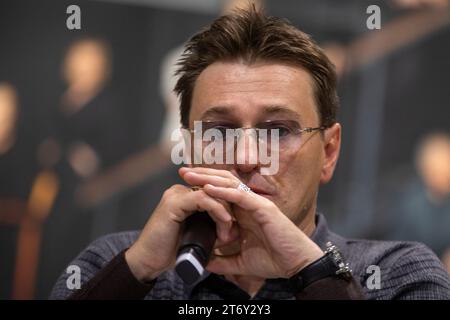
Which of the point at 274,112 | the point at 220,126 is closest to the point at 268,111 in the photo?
the point at 274,112

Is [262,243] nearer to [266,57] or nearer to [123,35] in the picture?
[266,57]

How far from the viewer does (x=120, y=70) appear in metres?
2.74

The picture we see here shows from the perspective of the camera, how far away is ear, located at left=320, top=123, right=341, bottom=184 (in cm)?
175

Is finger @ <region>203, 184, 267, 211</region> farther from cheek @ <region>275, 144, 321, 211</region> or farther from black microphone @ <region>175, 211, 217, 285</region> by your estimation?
cheek @ <region>275, 144, 321, 211</region>

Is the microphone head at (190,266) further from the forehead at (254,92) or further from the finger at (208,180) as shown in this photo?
the forehead at (254,92)

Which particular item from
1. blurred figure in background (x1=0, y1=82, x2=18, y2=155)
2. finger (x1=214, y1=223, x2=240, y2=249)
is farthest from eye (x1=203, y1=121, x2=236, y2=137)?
blurred figure in background (x1=0, y1=82, x2=18, y2=155)

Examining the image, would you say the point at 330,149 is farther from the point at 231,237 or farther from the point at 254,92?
the point at 231,237

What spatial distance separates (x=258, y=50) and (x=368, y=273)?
65cm

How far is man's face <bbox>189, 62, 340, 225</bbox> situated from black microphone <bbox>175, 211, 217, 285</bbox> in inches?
7.6

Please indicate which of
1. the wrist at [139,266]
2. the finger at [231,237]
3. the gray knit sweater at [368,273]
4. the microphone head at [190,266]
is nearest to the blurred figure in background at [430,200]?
the gray knit sweater at [368,273]

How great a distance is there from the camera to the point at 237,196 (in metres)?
1.32

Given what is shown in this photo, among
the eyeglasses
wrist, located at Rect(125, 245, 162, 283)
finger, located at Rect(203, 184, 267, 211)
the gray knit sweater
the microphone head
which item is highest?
the eyeglasses
